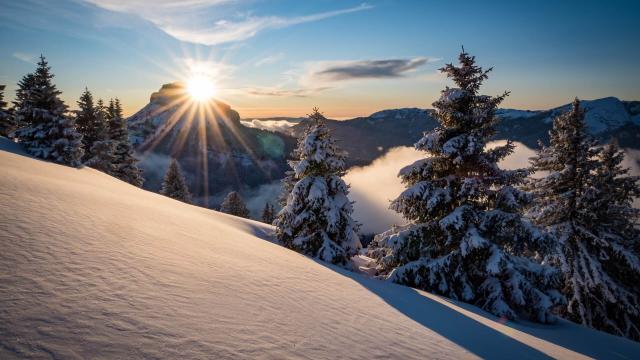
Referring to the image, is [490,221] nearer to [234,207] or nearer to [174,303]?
[174,303]

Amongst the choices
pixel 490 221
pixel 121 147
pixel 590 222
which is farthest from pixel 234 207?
pixel 590 222

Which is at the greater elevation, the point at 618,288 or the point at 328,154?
the point at 328,154

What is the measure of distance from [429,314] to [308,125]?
1104cm

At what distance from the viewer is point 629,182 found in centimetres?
1516

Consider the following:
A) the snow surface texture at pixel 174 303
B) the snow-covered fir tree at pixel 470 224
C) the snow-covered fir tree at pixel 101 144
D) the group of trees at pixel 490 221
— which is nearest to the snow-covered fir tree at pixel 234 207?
the snow-covered fir tree at pixel 101 144

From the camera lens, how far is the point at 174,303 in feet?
14.9

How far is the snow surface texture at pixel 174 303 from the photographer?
345 centimetres

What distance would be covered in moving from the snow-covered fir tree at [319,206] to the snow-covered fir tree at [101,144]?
20927mm

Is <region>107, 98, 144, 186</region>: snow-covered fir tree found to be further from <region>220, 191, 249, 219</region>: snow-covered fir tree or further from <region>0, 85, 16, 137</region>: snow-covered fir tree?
<region>220, 191, 249, 219</region>: snow-covered fir tree

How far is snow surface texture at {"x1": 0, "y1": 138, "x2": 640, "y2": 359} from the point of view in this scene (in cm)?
345

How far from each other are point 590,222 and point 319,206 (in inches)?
508

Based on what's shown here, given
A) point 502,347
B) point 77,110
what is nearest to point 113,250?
point 502,347

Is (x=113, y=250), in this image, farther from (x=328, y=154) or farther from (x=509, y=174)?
(x=509, y=174)

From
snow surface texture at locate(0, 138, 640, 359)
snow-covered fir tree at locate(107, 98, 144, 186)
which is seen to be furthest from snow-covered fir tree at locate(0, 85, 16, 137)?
snow surface texture at locate(0, 138, 640, 359)
